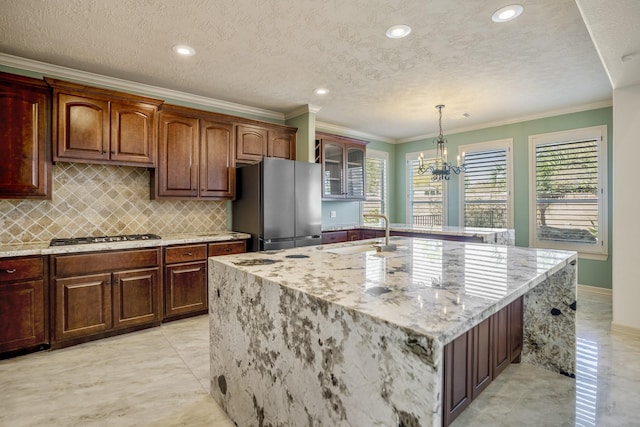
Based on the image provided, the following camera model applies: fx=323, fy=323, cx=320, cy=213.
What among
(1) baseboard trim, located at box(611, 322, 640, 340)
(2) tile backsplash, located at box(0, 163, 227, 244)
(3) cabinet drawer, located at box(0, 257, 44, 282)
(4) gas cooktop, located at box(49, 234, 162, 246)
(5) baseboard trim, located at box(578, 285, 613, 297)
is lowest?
(1) baseboard trim, located at box(611, 322, 640, 340)

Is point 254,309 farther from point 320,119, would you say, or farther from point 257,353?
point 320,119

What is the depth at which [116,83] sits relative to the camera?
134 inches

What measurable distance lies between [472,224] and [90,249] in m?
5.36

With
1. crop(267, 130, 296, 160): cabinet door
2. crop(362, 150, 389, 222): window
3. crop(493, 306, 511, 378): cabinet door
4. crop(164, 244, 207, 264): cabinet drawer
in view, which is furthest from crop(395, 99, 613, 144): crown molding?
crop(164, 244, 207, 264): cabinet drawer

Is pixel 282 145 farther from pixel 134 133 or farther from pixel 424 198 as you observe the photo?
pixel 424 198

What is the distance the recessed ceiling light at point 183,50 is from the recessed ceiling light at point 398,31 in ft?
5.43

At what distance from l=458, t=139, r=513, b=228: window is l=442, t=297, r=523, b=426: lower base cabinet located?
3.27 metres

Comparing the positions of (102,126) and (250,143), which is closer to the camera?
(102,126)

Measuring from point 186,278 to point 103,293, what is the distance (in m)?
0.74

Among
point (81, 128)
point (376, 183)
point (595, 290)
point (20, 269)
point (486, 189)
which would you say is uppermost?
point (81, 128)

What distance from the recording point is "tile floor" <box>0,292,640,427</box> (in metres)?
1.86

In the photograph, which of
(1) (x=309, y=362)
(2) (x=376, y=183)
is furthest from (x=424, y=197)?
(1) (x=309, y=362)

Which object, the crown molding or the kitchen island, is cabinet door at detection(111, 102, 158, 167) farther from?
the crown molding

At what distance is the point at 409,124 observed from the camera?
5395 millimetres
